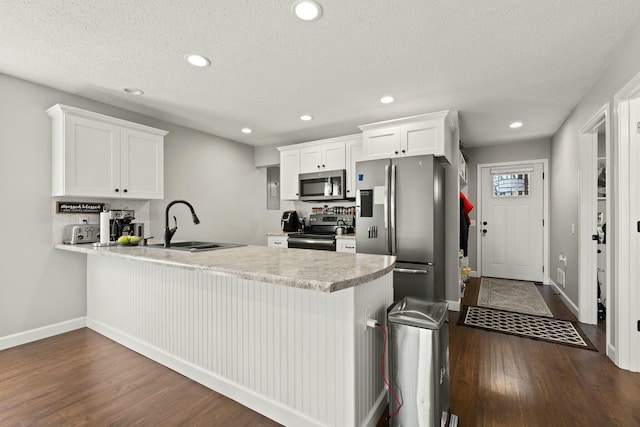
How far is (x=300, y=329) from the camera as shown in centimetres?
163

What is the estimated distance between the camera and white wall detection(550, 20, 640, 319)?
2197 millimetres

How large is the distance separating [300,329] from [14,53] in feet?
9.74

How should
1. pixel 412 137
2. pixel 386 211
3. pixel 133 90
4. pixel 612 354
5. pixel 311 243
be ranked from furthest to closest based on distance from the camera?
pixel 311 243
pixel 412 137
pixel 386 211
pixel 133 90
pixel 612 354

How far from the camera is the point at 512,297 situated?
4.22 m

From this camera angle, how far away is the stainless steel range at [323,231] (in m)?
4.03

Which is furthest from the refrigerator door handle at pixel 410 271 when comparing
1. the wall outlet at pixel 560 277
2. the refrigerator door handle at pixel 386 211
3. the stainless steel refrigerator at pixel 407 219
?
the wall outlet at pixel 560 277

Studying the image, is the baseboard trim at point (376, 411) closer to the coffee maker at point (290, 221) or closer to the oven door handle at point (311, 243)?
the oven door handle at point (311, 243)

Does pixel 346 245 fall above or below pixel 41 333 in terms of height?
above

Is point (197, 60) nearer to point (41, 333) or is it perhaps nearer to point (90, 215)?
point (90, 215)

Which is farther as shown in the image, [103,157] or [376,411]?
[103,157]

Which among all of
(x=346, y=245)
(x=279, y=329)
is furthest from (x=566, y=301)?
(x=279, y=329)

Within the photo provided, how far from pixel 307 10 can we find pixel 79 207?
2.99 metres

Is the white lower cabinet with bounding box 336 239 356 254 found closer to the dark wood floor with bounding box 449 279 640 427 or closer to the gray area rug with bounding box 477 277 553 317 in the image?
the dark wood floor with bounding box 449 279 640 427

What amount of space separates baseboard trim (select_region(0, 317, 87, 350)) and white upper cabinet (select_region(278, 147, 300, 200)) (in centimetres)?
293
